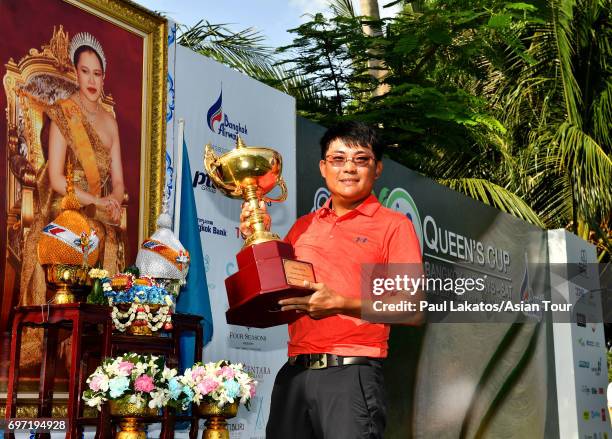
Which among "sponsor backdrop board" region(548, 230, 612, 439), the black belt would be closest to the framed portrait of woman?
the black belt

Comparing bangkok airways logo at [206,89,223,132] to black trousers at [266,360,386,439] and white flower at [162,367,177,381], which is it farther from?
black trousers at [266,360,386,439]

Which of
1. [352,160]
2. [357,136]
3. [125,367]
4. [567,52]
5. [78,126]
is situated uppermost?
[567,52]

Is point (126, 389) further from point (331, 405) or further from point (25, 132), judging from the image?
point (25, 132)

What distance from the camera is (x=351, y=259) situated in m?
3.04

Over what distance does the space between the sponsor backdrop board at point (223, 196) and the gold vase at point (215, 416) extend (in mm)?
1050

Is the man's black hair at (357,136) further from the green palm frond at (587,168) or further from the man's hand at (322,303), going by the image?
the green palm frond at (587,168)

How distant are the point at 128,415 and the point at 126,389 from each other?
0.12 meters

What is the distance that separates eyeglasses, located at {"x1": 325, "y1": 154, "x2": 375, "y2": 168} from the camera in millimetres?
3178

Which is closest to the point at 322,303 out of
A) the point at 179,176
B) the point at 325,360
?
the point at 325,360

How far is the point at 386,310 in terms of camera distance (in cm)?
291

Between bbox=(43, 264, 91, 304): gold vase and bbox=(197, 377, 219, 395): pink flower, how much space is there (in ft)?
2.15

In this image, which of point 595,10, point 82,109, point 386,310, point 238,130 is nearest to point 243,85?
point 238,130

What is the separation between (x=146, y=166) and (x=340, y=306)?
2.07 metres

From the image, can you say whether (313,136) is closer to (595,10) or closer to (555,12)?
(555,12)
